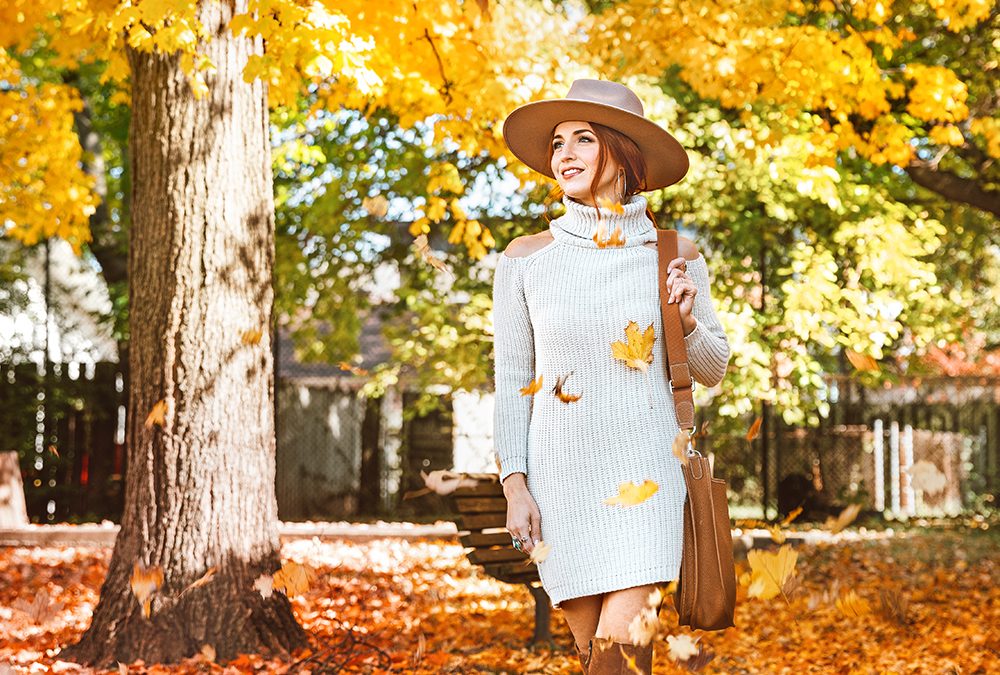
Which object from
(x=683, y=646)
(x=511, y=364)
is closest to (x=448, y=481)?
(x=683, y=646)

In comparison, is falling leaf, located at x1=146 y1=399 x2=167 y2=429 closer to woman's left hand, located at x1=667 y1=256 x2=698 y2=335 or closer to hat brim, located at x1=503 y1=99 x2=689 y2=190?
hat brim, located at x1=503 y1=99 x2=689 y2=190

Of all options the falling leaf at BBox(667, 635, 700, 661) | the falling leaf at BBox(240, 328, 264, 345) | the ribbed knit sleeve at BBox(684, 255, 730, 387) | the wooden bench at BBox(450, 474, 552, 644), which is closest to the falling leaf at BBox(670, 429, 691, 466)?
the ribbed knit sleeve at BBox(684, 255, 730, 387)

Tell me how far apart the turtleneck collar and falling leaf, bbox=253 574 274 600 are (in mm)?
3085

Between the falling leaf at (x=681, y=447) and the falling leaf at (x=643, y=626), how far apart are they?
0.36 m

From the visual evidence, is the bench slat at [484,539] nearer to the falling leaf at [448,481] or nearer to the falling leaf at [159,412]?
the falling leaf at [448,481]

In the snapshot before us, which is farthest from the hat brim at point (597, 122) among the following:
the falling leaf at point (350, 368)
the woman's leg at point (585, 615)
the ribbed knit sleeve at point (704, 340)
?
the falling leaf at point (350, 368)

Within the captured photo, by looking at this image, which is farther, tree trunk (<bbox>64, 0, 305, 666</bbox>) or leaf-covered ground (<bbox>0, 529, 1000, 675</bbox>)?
leaf-covered ground (<bbox>0, 529, 1000, 675</bbox>)

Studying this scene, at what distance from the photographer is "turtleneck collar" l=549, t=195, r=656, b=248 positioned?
3031 mm

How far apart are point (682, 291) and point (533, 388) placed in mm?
447

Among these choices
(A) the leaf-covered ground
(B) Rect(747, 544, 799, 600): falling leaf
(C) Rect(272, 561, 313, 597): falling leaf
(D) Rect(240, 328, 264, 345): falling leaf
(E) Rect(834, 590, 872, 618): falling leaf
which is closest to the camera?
(B) Rect(747, 544, 799, 600): falling leaf

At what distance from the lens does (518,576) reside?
5.96 metres

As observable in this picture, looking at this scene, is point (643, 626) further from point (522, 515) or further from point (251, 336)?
point (251, 336)

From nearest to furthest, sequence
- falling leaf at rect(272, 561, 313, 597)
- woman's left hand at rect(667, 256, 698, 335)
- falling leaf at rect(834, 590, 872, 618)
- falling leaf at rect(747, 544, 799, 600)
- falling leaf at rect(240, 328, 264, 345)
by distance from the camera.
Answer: woman's left hand at rect(667, 256, 698, 335)
falling leaf at rect(747, 544, 799, 600)
falling leaf at rect(240, 328, 264, 345)
falling leaf at rect(272, 561, 313, 597)
falling leaf at rect(834, 590, 872, 618)

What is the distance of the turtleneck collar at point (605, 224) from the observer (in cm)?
303
